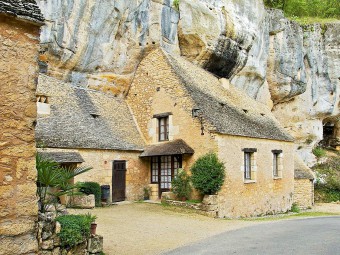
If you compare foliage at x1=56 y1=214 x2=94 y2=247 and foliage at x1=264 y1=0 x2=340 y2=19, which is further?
foliage at x1=264 y1=0 x2=340 y2=19

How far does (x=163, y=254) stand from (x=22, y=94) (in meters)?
4.74

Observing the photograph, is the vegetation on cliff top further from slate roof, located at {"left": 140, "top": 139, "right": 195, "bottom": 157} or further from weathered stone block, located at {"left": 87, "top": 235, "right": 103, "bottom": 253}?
weathered stone block, located at {"left": 87, "top": 235, "right": 103, "bottom": 253}

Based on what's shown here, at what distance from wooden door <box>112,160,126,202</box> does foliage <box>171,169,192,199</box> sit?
90.5 inches

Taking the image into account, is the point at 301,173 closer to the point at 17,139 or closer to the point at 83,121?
the point at 83,121

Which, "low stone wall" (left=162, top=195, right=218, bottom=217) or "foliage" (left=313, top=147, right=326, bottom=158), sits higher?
"foliage" (left=313, top=147, right=326, bottom=158)

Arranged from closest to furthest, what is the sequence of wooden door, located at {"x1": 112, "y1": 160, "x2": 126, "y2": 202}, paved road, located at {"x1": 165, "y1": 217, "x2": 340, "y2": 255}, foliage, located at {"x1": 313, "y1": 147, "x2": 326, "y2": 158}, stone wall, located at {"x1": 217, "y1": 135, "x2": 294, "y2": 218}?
paved road, located at {"x1": 165, "y1": 217, "x2": 340, "y2": 255}
stone wall, located at {"x1": 217, "y1": 135, "x2": 294, "y2": 218}
wooden door, located at {"x1": 112, "y1": 160, "x2": 126, "y2": 202}
foliage, located at {"x1": 313, "y1": 147, "x2": 326, "y2": 158}

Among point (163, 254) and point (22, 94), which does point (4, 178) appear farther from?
point (163, 254)

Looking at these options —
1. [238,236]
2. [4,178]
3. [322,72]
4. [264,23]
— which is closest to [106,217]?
[238,236]

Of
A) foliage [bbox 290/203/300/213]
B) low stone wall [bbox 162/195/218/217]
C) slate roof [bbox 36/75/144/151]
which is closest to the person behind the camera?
low stone wall [bbox 162/195/218/217]

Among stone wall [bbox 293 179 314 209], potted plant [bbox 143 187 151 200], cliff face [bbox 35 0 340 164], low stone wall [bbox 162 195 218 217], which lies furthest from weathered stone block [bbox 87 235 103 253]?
stone wall [bbox 293 179 314 209]

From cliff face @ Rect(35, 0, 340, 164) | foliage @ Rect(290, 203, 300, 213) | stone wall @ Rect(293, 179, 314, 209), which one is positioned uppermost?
cliff face @ Rect(35, 0, 340, 164)

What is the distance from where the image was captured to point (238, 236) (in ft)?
32.6

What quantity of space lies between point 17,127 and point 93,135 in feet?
35.2

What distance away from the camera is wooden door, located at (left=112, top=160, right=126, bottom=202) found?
15914mm
